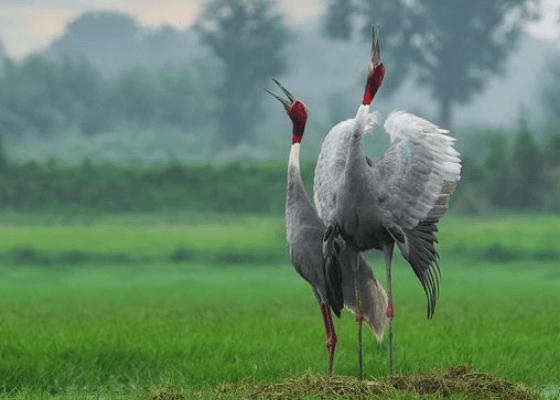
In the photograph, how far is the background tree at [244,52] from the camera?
140ft

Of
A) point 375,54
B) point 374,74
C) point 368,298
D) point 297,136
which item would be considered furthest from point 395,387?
point 375,54

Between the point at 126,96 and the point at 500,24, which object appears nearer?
the point at 500,24

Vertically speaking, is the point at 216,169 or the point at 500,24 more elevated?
the point at 500,24

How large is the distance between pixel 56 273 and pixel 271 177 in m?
11.6

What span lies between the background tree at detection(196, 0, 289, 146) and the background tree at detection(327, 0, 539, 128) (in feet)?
13.6

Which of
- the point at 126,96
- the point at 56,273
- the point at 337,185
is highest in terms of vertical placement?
the point at 126,96

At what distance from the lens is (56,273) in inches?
945

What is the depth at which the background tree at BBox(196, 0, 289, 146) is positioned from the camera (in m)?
42.6

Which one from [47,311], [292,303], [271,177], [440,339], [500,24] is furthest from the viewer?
[500,24]

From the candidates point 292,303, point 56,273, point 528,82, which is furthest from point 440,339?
point 528,82

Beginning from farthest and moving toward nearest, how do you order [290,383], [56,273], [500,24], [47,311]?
[500,24], [56,273], [47,311], [290,383]

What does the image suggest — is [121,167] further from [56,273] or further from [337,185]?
[337,185]

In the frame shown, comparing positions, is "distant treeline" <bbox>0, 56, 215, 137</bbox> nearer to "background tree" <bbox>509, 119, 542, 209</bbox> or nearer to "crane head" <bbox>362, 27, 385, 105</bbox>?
"background tree" <bbox>509, 119, 542, 209</bbox>

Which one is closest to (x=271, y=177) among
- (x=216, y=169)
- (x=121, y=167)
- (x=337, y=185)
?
(x=216, y=169)
